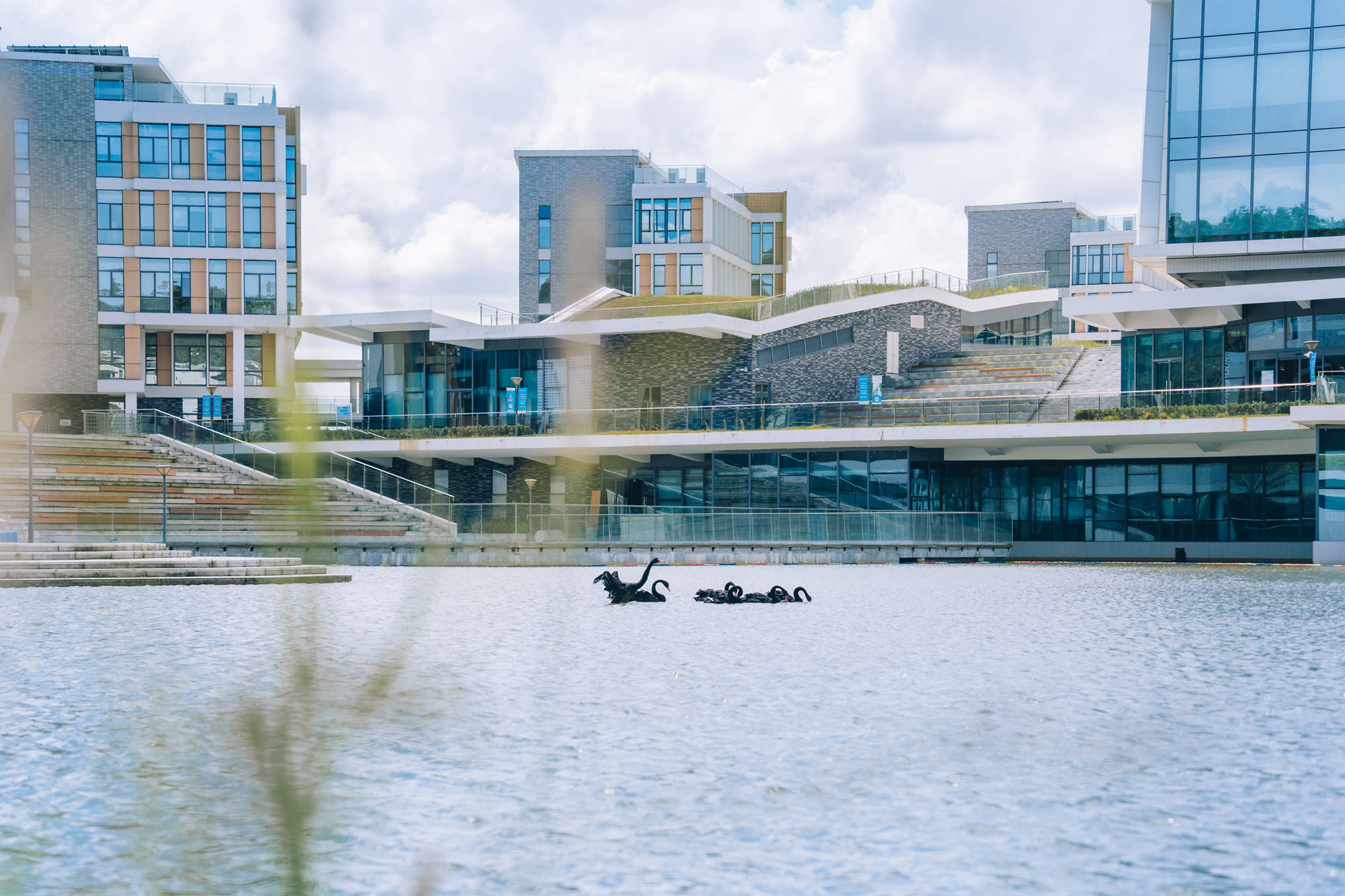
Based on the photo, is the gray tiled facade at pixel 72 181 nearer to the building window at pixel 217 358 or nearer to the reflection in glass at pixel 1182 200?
the building window at pixel 217 358

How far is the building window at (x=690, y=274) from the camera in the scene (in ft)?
223

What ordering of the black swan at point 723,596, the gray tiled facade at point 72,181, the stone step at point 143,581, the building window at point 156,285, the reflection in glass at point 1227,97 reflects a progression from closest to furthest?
1. the black swan at point 723,596
2. the stone step at point 143,581
3. the reflection in glass at point 1227,97
4. the gray tiled facade at point 72,181
5. the building window at point 156,285

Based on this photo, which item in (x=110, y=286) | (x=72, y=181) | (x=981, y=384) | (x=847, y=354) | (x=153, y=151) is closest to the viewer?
(x=981, y=384)

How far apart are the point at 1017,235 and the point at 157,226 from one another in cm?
4722

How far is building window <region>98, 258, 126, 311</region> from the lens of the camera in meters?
52.0

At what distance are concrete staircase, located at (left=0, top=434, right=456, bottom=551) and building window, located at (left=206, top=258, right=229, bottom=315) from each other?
10668 millimetres

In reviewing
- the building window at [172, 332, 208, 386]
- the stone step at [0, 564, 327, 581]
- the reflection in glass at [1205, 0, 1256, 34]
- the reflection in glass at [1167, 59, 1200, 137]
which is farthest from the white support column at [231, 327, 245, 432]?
the reflection in glass at [1205, 0, 1256, 34]

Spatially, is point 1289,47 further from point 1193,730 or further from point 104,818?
point 104,818

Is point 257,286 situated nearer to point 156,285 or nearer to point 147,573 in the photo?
point 156,285

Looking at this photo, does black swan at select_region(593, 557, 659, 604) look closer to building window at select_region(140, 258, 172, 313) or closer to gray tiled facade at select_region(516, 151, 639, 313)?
building window at select_region(140, 258, 172, 313)

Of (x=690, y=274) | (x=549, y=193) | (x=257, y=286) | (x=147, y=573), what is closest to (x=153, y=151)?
(x=257, y=286)

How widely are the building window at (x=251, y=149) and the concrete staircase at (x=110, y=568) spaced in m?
27.5

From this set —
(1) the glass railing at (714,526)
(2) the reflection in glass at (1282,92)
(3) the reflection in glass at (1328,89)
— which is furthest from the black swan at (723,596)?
(3) the reflection in glass at (1328,89)

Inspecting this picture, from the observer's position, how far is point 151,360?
174 ft
